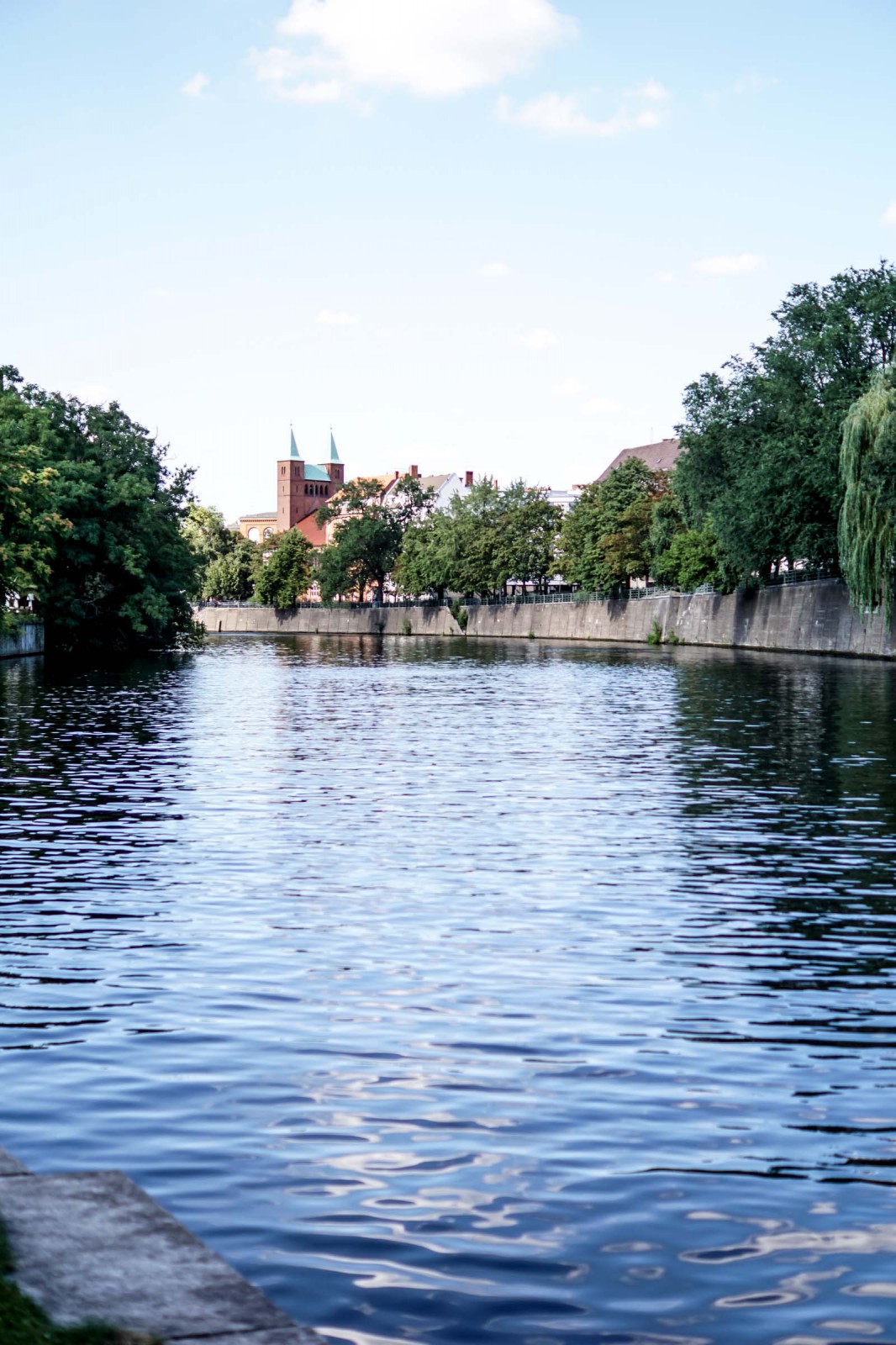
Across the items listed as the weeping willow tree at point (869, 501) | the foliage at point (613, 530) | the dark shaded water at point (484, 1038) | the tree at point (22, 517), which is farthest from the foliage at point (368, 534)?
the dark shaded water at point (484, 1038)

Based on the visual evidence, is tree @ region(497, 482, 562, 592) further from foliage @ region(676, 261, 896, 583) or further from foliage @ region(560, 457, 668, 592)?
foliage @ region(676, 261, 896, 583)

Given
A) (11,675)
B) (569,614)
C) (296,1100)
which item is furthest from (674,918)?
(569,614)

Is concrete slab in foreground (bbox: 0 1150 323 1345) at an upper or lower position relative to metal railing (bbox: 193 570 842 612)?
lower

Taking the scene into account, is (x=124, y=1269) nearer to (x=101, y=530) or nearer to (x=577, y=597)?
(x=101, y=530)

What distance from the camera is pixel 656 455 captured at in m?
175

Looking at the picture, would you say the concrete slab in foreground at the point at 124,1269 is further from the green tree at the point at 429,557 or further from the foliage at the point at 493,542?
the green tree at the point at 429,557

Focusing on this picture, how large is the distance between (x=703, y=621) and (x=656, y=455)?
73821 millimetres

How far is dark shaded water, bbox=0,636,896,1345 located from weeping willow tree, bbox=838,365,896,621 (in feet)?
130

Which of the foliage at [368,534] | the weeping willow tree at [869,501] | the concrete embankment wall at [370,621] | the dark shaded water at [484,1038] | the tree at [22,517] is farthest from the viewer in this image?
the foliage at [368,534]

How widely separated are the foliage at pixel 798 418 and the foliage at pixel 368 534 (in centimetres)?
9577

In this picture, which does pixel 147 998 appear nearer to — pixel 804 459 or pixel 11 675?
pixel 11 675

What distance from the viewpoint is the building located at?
552 ft

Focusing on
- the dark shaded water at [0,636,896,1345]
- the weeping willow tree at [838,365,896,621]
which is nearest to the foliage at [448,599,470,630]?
the weeping willow tree at [838,365,896,621]

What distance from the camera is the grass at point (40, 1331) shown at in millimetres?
4785
